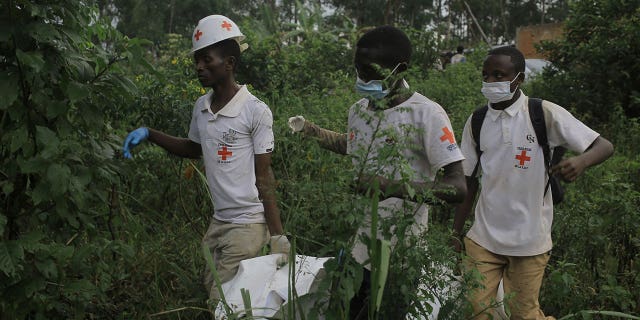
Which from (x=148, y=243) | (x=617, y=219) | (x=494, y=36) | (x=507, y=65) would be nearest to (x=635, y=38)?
(x=617, y=219)

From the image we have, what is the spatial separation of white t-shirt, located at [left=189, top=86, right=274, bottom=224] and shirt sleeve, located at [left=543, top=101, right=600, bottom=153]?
48.4 inches

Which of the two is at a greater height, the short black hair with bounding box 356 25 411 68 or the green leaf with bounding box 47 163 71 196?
the short black hair with bounding box 356 25 411 68

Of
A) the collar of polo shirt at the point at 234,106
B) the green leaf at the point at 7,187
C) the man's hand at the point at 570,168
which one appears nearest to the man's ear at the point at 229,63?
the collar of polo shirt at the point at 234,106

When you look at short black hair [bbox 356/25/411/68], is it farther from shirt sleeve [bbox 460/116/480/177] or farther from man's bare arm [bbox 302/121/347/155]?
shirt sleeve [bbox 460/116/480/177]

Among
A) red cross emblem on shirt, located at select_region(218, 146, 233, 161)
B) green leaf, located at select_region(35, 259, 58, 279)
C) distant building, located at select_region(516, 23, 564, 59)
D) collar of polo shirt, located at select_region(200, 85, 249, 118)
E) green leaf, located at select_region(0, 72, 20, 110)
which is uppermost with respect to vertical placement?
green leaf, located at select_region(0, 72, 20, 110)

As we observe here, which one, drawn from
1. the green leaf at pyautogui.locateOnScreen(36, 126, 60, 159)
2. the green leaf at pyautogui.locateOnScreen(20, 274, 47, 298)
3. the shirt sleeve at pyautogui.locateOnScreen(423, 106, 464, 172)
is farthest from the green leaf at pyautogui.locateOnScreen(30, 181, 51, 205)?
the shirt sleeve at pyautogui.locateOnScreen(423, 106, 464, 172)

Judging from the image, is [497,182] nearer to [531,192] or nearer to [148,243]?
[531,192]

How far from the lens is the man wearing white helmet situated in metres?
3.21

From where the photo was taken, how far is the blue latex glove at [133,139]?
9.98ft

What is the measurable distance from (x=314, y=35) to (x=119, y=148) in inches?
366

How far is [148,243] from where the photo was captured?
4.12m

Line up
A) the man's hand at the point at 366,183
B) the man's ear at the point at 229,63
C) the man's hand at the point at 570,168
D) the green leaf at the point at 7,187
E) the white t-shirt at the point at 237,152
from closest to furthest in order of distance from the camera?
the man's hand at the point at 366,183, the green leaf at the point at 7,187, the man's hand at the point at 570,168, the white t-shirt at the point at 237,152, the man's ear at the point at 229,63

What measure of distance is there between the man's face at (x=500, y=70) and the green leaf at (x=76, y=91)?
184cm

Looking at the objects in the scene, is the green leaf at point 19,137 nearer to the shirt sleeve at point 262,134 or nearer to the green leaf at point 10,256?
the green leaf at point 10,256
